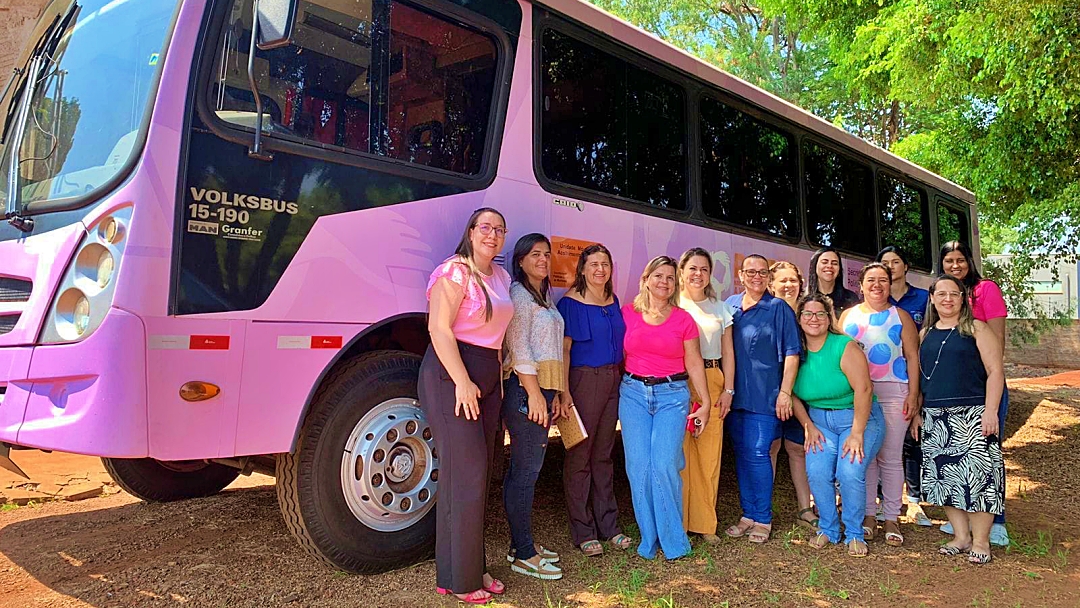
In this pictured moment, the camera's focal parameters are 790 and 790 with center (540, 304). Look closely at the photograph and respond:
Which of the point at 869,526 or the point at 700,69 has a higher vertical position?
the point at 700,69

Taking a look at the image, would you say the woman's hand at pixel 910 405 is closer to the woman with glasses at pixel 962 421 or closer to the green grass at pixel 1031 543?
the woman with glasses at pixel 962 421

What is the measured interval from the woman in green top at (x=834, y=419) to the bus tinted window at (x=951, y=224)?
6796mm

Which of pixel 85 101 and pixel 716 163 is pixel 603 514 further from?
pixel 85 101

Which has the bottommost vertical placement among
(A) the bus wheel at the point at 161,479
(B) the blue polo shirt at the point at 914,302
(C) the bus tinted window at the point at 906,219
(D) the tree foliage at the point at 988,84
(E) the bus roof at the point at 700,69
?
(A) the bus wheel at the point at 161,479

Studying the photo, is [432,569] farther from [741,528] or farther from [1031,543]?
[1031,543]

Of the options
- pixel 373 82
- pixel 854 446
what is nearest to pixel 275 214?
pixel 373 82

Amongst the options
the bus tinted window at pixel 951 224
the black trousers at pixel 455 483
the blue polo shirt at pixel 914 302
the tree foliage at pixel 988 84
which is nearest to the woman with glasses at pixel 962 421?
the blue polo shirt at pixel 914 302

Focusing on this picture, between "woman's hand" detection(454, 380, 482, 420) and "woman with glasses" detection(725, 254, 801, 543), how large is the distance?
200 centimetres

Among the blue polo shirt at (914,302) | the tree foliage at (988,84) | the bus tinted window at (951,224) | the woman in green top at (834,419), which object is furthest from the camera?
the bus tinted window at (951,224)

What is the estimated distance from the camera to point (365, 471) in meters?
3.77

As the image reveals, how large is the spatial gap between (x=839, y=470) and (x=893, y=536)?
583mm

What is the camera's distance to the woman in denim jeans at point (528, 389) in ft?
13.3

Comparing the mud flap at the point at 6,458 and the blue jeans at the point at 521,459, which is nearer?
the mud flap at the point at 6,458

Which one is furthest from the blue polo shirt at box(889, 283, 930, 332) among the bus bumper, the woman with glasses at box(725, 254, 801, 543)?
the bus bumper
